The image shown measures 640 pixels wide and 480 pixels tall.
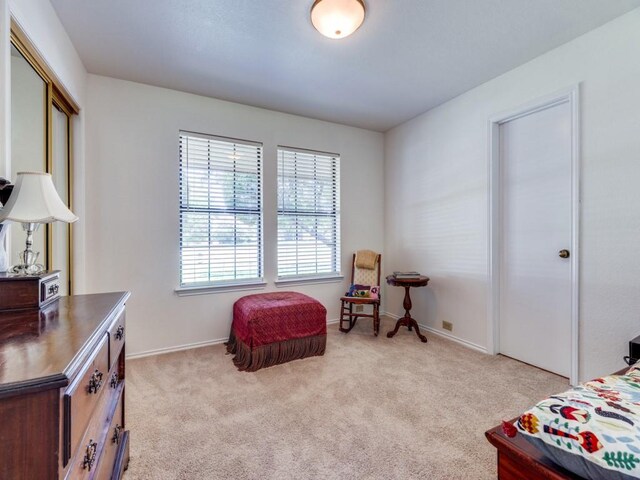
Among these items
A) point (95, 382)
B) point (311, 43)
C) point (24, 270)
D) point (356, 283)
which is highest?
point (311, 43)

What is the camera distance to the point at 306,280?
382 centimetres

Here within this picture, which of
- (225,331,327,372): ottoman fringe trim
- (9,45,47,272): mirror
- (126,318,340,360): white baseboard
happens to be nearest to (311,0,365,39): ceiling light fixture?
(9,45,47,272): mirror

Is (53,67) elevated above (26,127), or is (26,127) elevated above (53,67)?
(53,67)

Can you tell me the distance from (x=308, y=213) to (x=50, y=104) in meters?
2.56

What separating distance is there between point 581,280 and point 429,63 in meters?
2.17

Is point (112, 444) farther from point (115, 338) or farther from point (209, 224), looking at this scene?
point (209, 224)

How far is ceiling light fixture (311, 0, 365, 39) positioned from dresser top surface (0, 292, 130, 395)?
2.03m

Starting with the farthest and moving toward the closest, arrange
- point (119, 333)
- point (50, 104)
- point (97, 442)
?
point (50, 104) → point (119, 333) → point (97, 442)

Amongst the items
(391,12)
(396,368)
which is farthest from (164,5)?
(396,368)

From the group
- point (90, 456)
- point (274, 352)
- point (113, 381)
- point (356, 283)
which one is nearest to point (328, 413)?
point (274, 352)

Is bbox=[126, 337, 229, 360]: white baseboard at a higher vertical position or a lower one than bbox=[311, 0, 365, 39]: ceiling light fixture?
lower

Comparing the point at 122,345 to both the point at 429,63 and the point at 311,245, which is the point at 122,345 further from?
the point at 429,63

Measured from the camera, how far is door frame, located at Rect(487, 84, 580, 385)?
7.59 ft

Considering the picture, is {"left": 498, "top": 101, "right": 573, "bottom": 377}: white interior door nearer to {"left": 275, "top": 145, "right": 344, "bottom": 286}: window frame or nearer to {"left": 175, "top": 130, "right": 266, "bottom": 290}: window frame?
{"left": 275, "top": 145, "right": 344, "bottom": 286}: window frame
